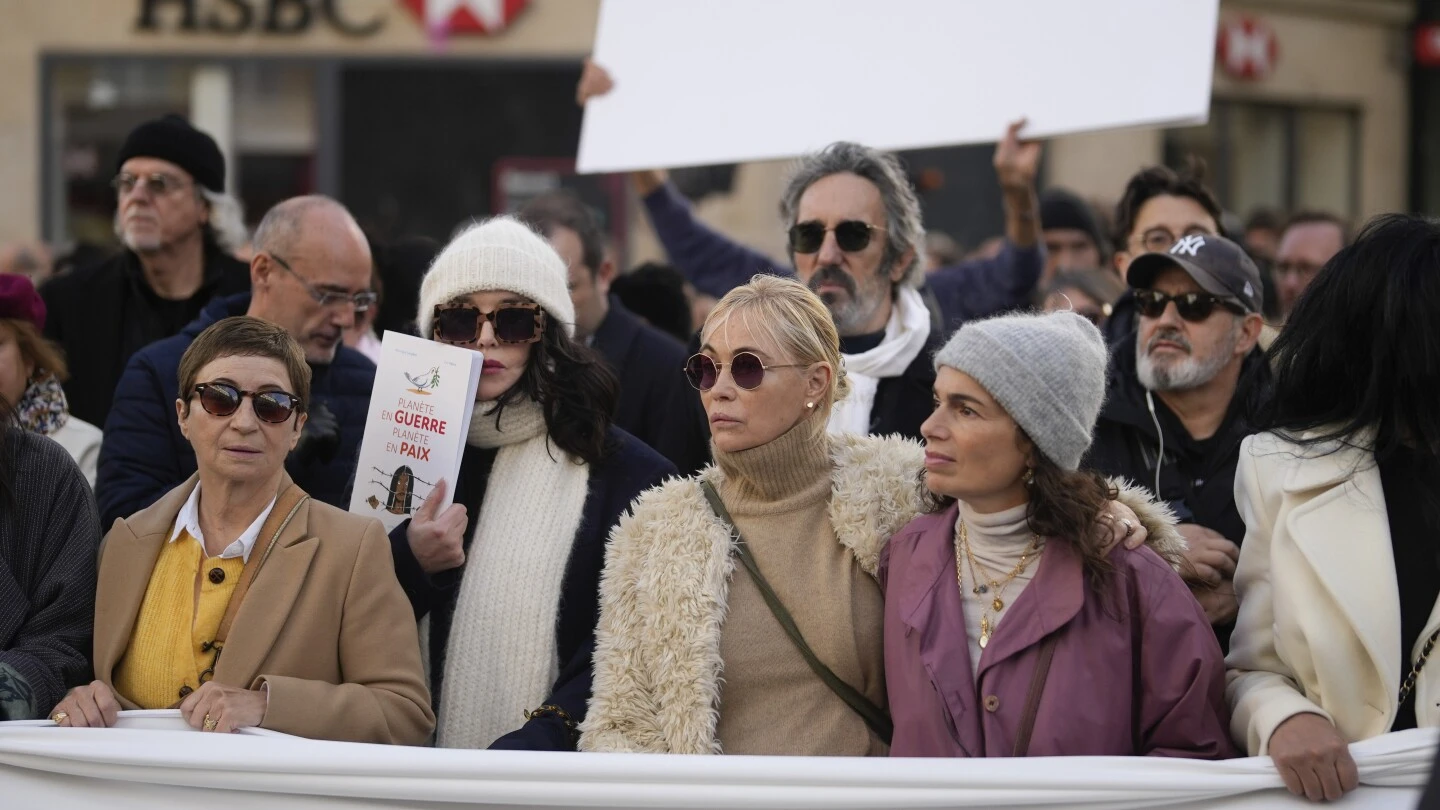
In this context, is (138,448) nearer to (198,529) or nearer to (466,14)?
(198,529)

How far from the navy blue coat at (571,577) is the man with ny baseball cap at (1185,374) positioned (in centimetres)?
127

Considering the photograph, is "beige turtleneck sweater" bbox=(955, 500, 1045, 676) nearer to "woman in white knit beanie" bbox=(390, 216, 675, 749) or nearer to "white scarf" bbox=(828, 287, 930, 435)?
"woman in white knit beanie" bbox=(390, 216, 675, 749)

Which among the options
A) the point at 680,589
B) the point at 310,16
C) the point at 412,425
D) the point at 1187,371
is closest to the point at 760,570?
the point at 680,589

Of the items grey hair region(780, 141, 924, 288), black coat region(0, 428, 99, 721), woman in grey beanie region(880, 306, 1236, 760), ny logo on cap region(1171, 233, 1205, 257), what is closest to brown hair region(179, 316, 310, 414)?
black coat region(0, 428, 99, 721)

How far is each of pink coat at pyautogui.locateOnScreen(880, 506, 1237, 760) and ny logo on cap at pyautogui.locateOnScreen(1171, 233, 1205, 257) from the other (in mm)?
1444

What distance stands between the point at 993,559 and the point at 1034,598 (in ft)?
0.51

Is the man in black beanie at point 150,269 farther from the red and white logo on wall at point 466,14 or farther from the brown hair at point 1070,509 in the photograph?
the red and white logo on wall at point 466,14

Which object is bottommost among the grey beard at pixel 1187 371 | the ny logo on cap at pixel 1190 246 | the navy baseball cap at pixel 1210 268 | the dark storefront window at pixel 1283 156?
the grey beard at pixel 1187 371

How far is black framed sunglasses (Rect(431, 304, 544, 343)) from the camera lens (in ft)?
13.7

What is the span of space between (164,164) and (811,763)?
3.70 metres

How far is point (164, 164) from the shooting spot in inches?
229

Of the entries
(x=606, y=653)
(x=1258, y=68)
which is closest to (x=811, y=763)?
(x=606, y=653)

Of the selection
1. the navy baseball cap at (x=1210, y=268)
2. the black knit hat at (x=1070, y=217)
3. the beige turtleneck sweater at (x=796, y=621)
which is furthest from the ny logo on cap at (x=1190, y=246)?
the black knit hat at (x=1070, y=217)

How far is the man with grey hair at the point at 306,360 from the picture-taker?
4301 millimetres
